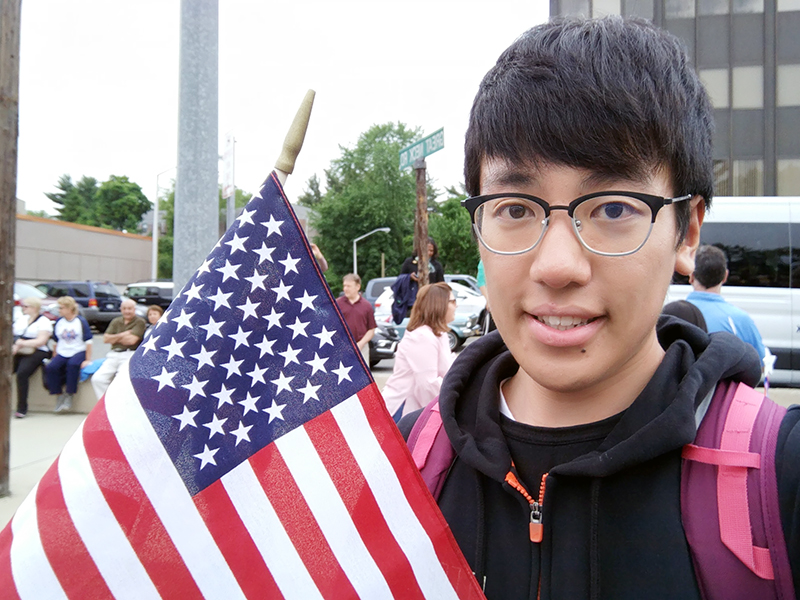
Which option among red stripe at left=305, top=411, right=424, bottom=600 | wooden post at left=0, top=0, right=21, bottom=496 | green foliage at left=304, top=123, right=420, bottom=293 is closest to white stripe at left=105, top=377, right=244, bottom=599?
red stripe at left=305, top=411, right=424, bottom=600

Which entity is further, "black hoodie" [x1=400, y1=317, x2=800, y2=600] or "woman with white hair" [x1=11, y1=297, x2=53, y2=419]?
"woman with white hair" [x1=11, y1=297, x2=53, y2=419]

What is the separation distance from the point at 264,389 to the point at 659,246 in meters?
0.79

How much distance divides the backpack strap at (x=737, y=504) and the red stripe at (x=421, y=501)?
0.40 meters

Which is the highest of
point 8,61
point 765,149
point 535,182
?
point 765,149

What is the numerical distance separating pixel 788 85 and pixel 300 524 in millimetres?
24891

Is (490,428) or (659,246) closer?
(659,246)

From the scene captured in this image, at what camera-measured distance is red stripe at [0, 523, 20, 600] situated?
1137mm

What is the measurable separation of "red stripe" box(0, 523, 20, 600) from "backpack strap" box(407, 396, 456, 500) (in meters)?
0.77

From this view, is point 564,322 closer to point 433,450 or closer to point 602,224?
point 602,224

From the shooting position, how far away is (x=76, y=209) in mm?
87062

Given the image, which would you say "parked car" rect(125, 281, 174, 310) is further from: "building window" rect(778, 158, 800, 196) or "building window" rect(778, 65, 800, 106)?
"building window" rect(778, 65, 800, 106)

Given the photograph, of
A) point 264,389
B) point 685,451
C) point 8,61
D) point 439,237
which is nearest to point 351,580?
point 264,389

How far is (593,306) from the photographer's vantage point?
118 centimetres

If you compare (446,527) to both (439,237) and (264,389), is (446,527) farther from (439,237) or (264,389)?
(439,237)
